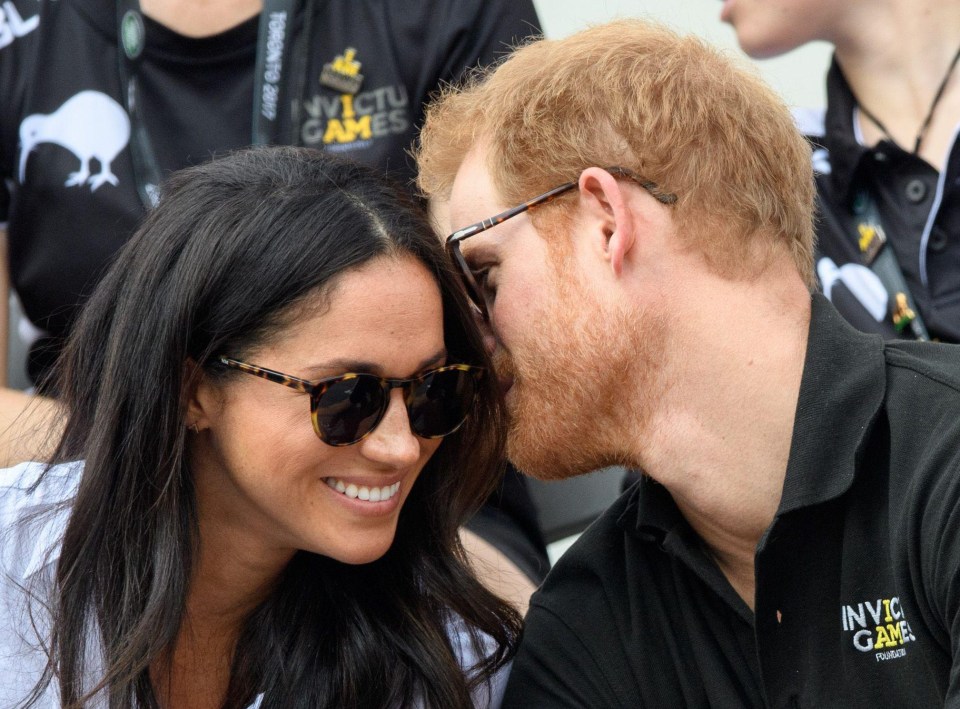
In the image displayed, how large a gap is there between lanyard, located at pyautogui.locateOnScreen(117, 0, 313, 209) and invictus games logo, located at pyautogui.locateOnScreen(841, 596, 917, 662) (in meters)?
1.54

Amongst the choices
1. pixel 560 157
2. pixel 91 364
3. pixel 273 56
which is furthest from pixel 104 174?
pixel 560 157

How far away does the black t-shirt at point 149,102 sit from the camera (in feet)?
9.20

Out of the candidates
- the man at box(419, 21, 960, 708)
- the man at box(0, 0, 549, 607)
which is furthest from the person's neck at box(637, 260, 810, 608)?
the man at box(0, 0, 549, 607)

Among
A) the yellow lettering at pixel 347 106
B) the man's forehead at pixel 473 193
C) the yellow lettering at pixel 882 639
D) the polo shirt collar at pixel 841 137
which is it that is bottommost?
the yellow lettering at pixel 882 639

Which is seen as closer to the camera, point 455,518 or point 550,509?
point 455,518

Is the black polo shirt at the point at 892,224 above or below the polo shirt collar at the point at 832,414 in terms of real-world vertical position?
below

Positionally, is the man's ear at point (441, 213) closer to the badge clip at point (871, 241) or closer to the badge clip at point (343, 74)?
the badge clip at point (343, 74)

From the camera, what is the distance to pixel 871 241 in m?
3.01

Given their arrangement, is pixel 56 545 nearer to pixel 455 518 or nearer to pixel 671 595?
pixel 455 518

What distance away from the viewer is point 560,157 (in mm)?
2260

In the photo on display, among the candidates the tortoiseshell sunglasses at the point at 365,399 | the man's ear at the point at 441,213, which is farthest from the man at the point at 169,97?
the tortoiseshell sunglasses at the point at 365,399

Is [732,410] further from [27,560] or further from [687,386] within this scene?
[27,560]

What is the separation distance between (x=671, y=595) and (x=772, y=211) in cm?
69

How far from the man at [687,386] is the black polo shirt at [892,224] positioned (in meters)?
0.66
